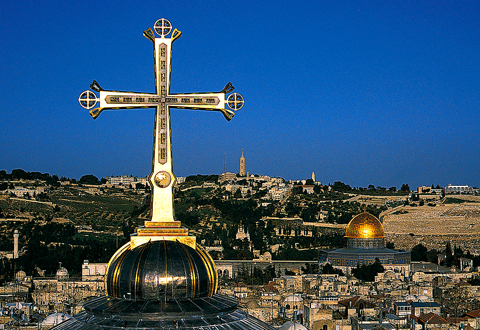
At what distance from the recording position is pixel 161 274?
625 cm

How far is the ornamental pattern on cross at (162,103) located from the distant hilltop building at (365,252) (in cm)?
4332

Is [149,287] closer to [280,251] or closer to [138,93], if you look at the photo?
[138,93]

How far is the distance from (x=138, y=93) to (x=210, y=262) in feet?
5.59

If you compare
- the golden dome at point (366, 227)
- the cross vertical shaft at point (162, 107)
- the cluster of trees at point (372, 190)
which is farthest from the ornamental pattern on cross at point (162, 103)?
the cluster of trees at point (372, 190)

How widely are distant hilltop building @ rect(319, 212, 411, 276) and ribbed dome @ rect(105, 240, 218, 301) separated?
4387 cm

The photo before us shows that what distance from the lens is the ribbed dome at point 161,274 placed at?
6246 millimetres

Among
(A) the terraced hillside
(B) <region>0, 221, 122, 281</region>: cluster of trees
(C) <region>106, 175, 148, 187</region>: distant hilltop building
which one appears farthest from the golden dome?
(C) <region>106, 175, 148, 187</region>: distant hilltop building

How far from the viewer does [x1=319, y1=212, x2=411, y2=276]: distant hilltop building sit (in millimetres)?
49812

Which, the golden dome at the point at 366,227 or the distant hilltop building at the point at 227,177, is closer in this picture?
the golden dome at the point at 366,227

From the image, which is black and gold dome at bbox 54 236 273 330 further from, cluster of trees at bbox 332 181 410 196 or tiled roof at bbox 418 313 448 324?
cluster of trees at bbox 332 181 410 196

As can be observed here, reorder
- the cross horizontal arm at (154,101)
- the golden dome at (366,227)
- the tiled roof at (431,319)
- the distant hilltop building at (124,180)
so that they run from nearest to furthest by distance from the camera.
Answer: the cross horizontal arm at (154,101) < the tiled roof at (431,319) < the golden dome at (366,227) < the distant hilltop building at (124,180)

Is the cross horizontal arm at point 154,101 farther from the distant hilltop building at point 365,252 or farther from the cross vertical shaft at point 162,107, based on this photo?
the distant hilltop building at point 365,252

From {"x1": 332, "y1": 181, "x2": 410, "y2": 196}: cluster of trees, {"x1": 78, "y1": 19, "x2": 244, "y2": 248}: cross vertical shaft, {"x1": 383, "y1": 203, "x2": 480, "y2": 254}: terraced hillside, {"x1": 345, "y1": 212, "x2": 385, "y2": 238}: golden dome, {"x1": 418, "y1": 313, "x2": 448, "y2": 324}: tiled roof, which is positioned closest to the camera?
{"x1": 78, "y1": 19, "x2": 244, "y2": 248}: cross vertical shaft

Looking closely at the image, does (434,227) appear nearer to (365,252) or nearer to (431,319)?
(365,252)
